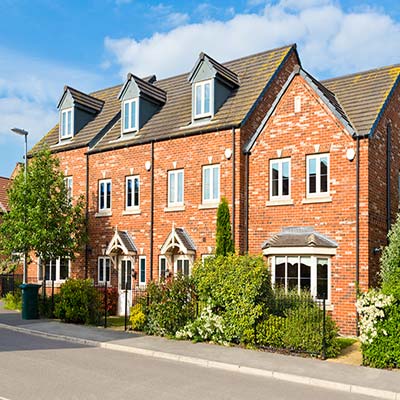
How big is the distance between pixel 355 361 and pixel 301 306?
1.92m

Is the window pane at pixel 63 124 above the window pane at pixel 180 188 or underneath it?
above

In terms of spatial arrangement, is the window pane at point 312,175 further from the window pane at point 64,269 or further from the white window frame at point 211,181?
the window pane at point 64,269

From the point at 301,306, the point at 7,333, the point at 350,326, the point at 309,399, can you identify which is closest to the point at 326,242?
the point at 350,326

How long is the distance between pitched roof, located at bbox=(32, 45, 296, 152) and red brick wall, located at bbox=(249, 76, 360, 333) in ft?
5.50

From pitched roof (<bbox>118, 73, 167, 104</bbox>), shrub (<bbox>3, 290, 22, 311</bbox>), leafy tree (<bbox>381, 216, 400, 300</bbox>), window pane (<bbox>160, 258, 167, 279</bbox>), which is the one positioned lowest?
shrub (<bbox>3, 290, 22, 311</bbox>)

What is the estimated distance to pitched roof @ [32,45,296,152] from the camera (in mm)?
20031

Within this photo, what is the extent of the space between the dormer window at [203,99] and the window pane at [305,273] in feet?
23.8

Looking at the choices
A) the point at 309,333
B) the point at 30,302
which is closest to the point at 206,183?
the point at 30,302

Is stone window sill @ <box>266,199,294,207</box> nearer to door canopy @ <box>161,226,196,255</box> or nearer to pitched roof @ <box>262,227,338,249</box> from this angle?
pitched roof @ <box>262,227,338,249</box>

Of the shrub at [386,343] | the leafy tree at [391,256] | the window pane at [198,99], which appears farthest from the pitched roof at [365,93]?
the shrub at [386,343]

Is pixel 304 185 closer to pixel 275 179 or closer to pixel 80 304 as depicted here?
pixel 275 179

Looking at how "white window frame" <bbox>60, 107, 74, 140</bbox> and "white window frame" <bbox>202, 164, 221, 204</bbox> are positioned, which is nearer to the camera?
"white window frame" <bbox>202, 164, 221, 204</bbox>

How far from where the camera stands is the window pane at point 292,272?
55.3ft

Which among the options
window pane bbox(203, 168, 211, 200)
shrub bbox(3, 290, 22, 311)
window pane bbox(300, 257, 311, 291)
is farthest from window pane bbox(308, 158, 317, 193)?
shrub bbox(3, 290, 22, 311)
